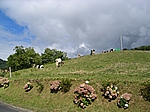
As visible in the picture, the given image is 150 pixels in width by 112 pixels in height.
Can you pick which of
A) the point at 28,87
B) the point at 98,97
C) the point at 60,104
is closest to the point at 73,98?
the point at 60,104

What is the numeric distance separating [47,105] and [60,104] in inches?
41.1

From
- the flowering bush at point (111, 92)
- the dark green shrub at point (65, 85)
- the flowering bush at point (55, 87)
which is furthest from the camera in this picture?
the flowering bush at point (55, 87)

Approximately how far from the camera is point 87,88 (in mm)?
11352

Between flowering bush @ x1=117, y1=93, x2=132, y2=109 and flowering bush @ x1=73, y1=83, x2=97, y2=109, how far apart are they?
171cm

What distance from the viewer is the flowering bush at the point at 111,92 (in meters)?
10.3

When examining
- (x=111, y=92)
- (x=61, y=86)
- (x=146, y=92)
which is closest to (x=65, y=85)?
(x=61, y=86)

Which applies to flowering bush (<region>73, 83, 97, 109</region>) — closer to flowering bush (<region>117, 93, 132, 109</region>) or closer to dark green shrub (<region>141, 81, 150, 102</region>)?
flowering bush (<region>117, 93, 132, 109</region>)

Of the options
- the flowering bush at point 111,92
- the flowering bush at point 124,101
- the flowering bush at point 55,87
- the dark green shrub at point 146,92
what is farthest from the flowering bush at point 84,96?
the dark green shrub at point 146,92

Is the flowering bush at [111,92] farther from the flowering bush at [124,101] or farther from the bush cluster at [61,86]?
the bush cluster at [61,86]

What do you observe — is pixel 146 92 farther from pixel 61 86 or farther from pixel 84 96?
pixel 61 86

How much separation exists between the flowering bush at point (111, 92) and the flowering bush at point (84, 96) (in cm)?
77

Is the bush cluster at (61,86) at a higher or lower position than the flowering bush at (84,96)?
higher

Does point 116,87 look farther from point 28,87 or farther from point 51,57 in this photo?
point 51,57

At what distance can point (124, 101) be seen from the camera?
9.58 meters
